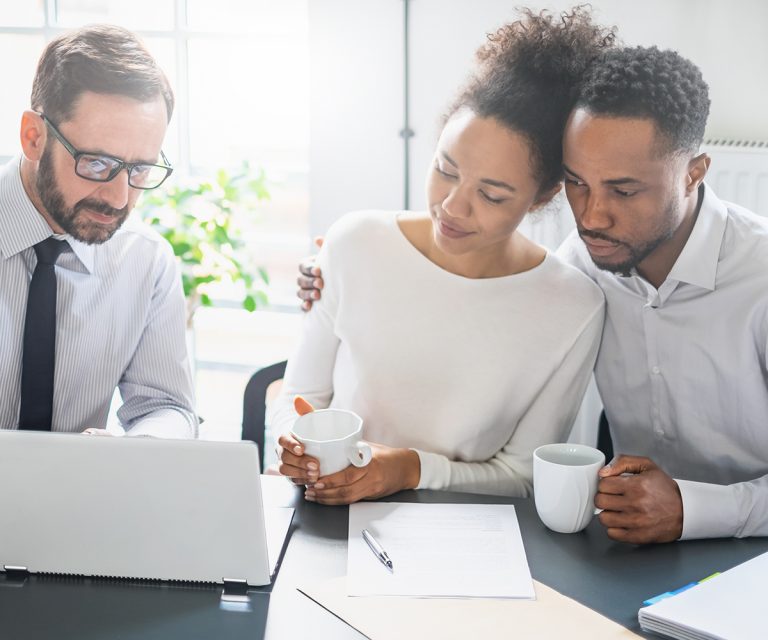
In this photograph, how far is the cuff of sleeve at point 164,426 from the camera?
1.52 metres

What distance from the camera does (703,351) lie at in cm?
141

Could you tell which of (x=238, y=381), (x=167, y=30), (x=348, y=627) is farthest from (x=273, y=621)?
(x=238, y=381)

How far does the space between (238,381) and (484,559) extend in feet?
8.08

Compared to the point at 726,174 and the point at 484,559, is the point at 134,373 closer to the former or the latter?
the point at 484,559

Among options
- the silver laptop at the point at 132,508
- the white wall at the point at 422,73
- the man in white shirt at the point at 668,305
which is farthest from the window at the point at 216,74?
the silver laptop at the point at 132,508

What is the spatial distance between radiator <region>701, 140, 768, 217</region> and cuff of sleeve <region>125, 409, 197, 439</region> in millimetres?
1382

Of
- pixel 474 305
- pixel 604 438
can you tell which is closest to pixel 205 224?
pixel 474 305

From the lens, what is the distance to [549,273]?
1.54 meters

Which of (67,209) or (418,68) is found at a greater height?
(418,68)

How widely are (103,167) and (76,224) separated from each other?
0.11 meters

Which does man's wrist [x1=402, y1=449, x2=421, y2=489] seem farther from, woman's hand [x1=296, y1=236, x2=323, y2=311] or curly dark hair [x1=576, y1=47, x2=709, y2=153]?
curly dark hair [x1=576, y1=47, x2=709, y2=153]

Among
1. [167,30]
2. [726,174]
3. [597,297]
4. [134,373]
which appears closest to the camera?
[597,297]

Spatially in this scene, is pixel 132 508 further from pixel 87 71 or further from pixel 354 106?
pixel 354 106

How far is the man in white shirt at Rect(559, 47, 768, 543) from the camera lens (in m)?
1.17
